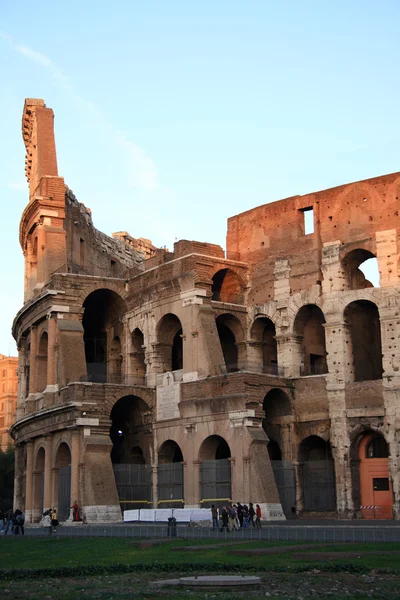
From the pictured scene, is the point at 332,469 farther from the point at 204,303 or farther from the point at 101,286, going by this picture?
the point at 101,286

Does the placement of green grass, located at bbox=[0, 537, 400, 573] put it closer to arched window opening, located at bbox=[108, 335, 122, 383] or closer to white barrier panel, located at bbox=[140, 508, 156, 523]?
white barrier panel, located at bbox=[140, 508, 156, 523]

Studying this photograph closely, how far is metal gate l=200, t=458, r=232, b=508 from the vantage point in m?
33.8

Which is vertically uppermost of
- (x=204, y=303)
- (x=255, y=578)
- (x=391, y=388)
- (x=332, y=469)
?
(x=204, y=303)

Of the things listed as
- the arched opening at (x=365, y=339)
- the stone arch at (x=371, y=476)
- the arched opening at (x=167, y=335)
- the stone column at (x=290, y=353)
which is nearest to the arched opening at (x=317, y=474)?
the stone arch at (x=371, y=476)

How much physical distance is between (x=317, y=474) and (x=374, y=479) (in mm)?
2367

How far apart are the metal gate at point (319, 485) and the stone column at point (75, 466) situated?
888 cm

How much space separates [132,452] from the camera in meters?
40.5

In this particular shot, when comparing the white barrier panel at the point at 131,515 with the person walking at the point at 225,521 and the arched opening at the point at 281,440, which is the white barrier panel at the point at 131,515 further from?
the person walking at the point at 225,521

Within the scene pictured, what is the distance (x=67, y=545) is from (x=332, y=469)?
1305 cm

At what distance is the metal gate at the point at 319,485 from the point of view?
113ft

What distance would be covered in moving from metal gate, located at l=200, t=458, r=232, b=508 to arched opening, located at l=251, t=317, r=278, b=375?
17.6ft

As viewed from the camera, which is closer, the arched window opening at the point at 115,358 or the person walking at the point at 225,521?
the person walking at the point at 225,521

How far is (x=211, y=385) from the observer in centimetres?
3512

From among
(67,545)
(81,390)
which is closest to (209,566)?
(67,545)
